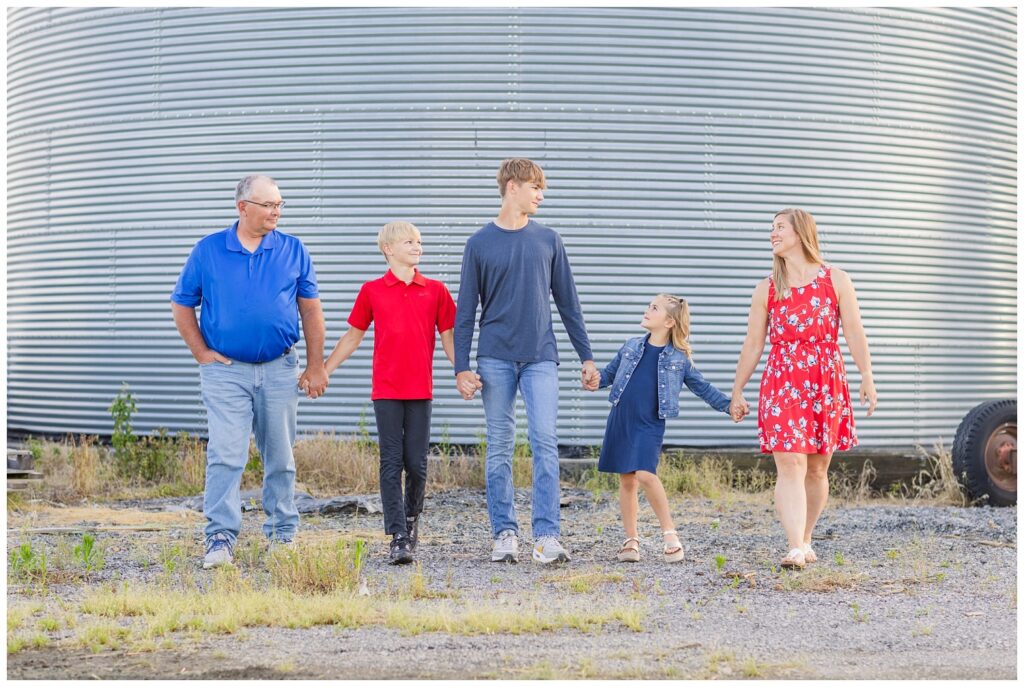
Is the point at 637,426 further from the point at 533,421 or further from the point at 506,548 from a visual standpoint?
the point at 506,548

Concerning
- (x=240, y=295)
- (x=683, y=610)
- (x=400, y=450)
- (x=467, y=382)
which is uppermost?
(x=240, y=295)

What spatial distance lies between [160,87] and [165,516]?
14.1ft

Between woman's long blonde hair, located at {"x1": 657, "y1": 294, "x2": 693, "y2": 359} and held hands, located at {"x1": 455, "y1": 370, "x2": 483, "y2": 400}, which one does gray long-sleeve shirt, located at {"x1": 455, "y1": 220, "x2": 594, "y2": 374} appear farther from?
woman's long blonde hair, located at {"x1": 657, "y1": 294, "x2": 693, "y2": 359}

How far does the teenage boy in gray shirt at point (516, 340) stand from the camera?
21.1 feet

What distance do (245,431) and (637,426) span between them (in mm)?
2066

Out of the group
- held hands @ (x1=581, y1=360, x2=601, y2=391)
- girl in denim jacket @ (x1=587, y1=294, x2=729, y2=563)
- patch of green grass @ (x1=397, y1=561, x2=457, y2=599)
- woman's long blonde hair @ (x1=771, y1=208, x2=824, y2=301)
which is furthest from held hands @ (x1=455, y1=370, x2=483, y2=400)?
woman's long blonde hair @ (x1=771, y1=208, x2=824, y2=301)

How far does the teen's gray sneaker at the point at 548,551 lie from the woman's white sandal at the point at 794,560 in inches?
44.1

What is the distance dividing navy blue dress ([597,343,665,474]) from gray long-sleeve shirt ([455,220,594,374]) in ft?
1.30

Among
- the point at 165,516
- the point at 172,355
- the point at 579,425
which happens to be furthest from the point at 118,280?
the point at 579,425

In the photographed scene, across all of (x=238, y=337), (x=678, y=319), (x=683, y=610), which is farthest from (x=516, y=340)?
(x=683, y=610)

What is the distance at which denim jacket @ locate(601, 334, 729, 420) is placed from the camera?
6.68 m

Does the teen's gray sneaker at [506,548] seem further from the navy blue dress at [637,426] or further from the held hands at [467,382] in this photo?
the held hands at [467,382]

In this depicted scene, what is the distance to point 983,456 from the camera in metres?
9.46

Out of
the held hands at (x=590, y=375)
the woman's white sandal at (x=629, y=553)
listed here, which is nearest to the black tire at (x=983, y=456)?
the woman's white sandal at (x=629, y=553)
